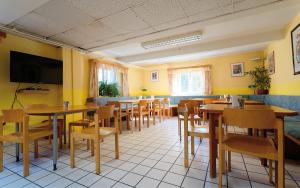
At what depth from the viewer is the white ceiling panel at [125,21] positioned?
2535 millimetres

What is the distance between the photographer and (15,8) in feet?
7.39

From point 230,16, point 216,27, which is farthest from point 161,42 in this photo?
point 230,16

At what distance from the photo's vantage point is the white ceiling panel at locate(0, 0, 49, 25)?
6.93ft

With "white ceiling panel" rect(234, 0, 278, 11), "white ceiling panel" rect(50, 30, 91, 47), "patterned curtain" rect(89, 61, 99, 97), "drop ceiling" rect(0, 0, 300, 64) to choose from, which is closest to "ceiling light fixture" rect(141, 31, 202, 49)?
"drop ceiling" rect(0, 0, 300, 64)

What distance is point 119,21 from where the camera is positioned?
2738mm

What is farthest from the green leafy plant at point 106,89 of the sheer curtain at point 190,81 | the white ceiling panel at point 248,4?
the white ceiling panel at point 248,4

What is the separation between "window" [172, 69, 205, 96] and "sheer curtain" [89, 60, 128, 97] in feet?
7.39

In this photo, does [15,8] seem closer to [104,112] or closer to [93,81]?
[104,112]

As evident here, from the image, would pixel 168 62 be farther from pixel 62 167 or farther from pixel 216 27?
pixel 62 167

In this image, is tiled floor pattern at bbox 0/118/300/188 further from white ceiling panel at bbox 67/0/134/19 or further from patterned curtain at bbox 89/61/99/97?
patterned curtain at bbox 89/61/99/97

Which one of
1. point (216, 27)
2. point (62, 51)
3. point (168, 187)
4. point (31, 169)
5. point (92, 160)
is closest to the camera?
point (168, 187)

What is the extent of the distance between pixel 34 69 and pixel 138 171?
325 centimetres

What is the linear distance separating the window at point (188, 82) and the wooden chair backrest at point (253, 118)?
519 centimetres

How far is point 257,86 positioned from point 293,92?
1.98 metres
